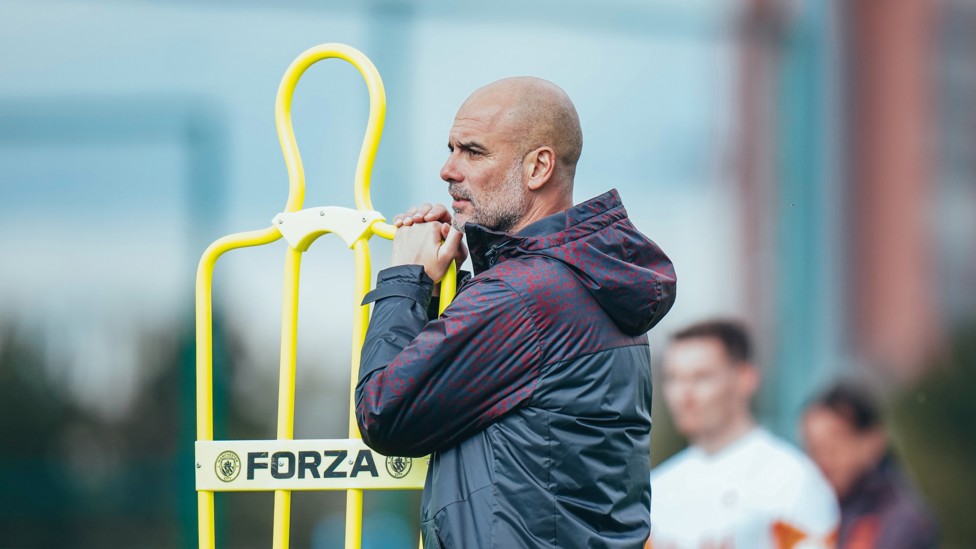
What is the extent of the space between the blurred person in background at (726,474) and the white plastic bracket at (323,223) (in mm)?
1996

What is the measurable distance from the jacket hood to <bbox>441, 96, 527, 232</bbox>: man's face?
0.19 feet

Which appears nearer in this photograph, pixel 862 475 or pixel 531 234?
pixel 531 234

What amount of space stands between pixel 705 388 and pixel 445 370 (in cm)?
236

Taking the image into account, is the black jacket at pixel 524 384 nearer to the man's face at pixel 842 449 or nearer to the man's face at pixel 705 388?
the man's face at pixel 705 388

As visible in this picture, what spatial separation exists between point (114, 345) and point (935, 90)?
951cm

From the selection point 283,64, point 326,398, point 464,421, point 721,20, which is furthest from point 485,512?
point 721,20

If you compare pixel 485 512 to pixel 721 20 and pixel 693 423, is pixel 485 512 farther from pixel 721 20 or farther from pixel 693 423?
pixel 721 20

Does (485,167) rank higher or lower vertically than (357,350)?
higher

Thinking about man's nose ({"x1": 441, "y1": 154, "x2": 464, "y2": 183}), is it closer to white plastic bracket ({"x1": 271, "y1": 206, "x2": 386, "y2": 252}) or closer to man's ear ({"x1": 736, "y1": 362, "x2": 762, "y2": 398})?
white plastic bracket ({"x1": 271, "y1": 206, "x2": 386, "y2": 252})

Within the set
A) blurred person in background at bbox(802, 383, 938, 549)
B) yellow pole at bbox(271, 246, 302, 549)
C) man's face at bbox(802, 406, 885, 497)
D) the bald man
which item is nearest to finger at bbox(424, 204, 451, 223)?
the bald man

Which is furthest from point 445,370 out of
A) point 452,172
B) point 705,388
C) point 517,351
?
Answer: point 705,388

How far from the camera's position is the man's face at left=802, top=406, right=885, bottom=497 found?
4.11 m

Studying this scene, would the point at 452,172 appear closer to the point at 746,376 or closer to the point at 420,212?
the point at 420,212

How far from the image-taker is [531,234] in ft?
5.79
